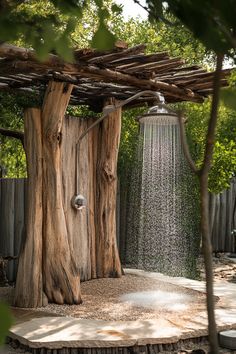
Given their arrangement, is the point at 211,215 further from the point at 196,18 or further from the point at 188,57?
the point at 196,18

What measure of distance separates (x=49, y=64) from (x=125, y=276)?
111 inches

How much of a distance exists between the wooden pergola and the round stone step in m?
1.44

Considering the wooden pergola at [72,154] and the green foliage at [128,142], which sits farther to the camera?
the green foliage at [128,142]

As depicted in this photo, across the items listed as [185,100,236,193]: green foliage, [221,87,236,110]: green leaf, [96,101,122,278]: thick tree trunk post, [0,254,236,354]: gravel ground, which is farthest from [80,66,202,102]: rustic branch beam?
[221,87,236,110]: green leaf

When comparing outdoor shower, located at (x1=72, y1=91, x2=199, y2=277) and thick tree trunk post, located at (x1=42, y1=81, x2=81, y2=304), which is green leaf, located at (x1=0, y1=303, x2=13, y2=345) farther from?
outdoor shower, located at (x1=72, y1=91, x2=199, y2=277)

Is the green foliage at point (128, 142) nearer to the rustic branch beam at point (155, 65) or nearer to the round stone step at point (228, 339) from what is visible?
the rustic branch beam at point (155, 65)

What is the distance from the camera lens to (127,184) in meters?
8.23

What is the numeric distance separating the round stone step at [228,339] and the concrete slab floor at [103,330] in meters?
0.13

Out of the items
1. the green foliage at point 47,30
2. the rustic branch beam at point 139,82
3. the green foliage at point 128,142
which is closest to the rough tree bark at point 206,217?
the green foliage at point 47,30

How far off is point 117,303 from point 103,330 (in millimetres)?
997

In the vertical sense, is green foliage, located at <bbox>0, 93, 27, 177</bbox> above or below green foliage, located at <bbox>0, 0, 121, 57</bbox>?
above

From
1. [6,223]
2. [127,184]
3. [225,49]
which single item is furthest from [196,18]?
[127,184]

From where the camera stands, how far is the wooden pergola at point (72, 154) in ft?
15.6

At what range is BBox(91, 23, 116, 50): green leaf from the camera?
591mm
